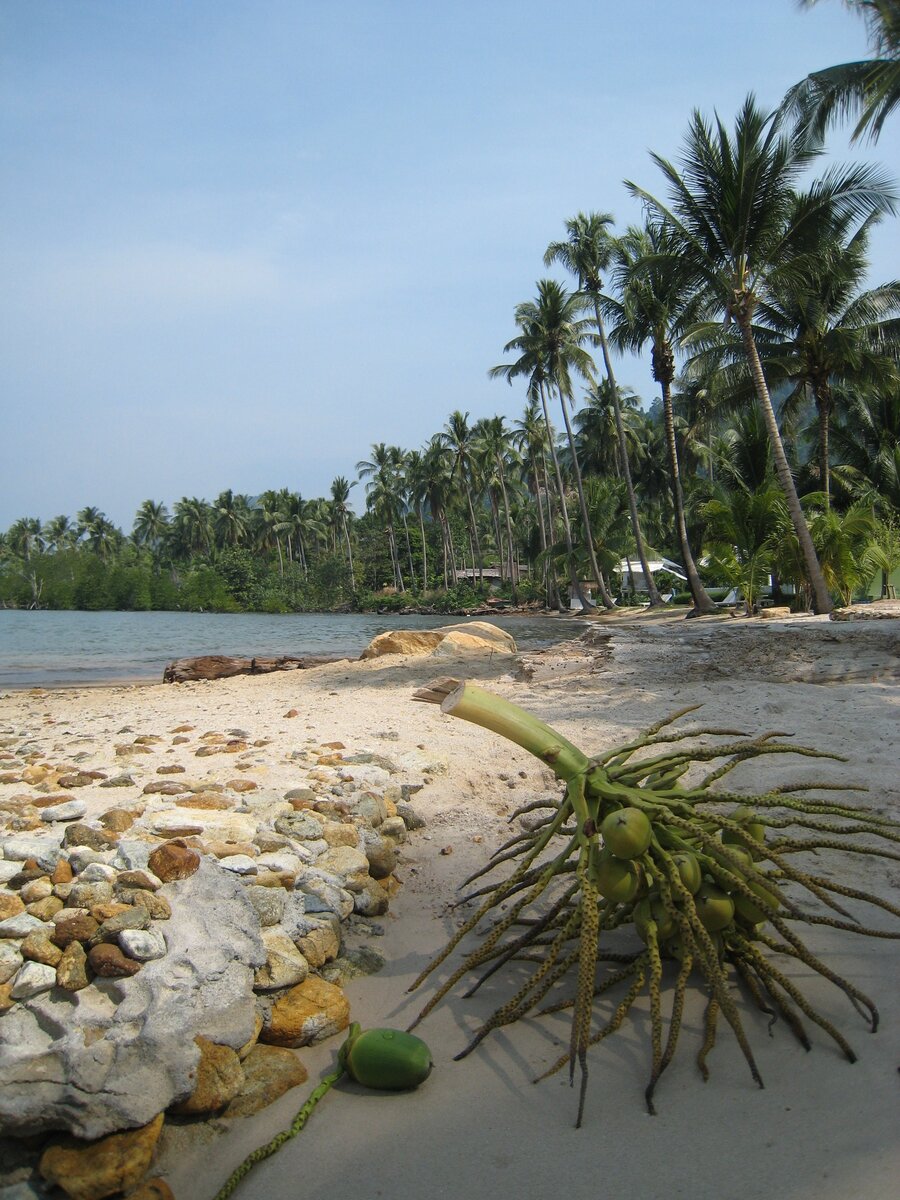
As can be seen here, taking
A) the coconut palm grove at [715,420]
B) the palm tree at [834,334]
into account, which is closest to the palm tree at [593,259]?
the coconut palm grove at [715,420]

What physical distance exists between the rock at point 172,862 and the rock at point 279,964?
A: 1.21ft

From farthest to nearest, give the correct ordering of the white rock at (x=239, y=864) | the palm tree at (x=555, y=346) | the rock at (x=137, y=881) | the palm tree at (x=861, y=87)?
the palm tree at (x=555, y=346), the palm tree at (x=861, y=87), the white rock at (x=239, y=864), the rock at (x=137, y=881)

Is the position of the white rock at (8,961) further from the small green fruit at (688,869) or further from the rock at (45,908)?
the small green fruit at (688,869)

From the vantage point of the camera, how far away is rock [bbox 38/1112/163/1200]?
6.16ft

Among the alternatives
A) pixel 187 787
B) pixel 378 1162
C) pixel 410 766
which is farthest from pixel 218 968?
pixel 410 766

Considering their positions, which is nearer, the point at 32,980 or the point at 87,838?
Result: the point at 32,980

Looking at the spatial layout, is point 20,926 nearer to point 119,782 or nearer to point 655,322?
point 119,782

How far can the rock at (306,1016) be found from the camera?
7.97 feet

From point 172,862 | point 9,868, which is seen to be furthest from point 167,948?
point 9,868

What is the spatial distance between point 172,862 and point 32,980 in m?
0.63

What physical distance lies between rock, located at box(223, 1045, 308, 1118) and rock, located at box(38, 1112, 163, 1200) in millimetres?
250

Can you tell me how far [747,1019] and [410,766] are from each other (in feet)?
9.61

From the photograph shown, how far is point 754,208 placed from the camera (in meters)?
16.7

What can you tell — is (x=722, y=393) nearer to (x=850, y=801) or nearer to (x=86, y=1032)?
(x=850, y=801)
